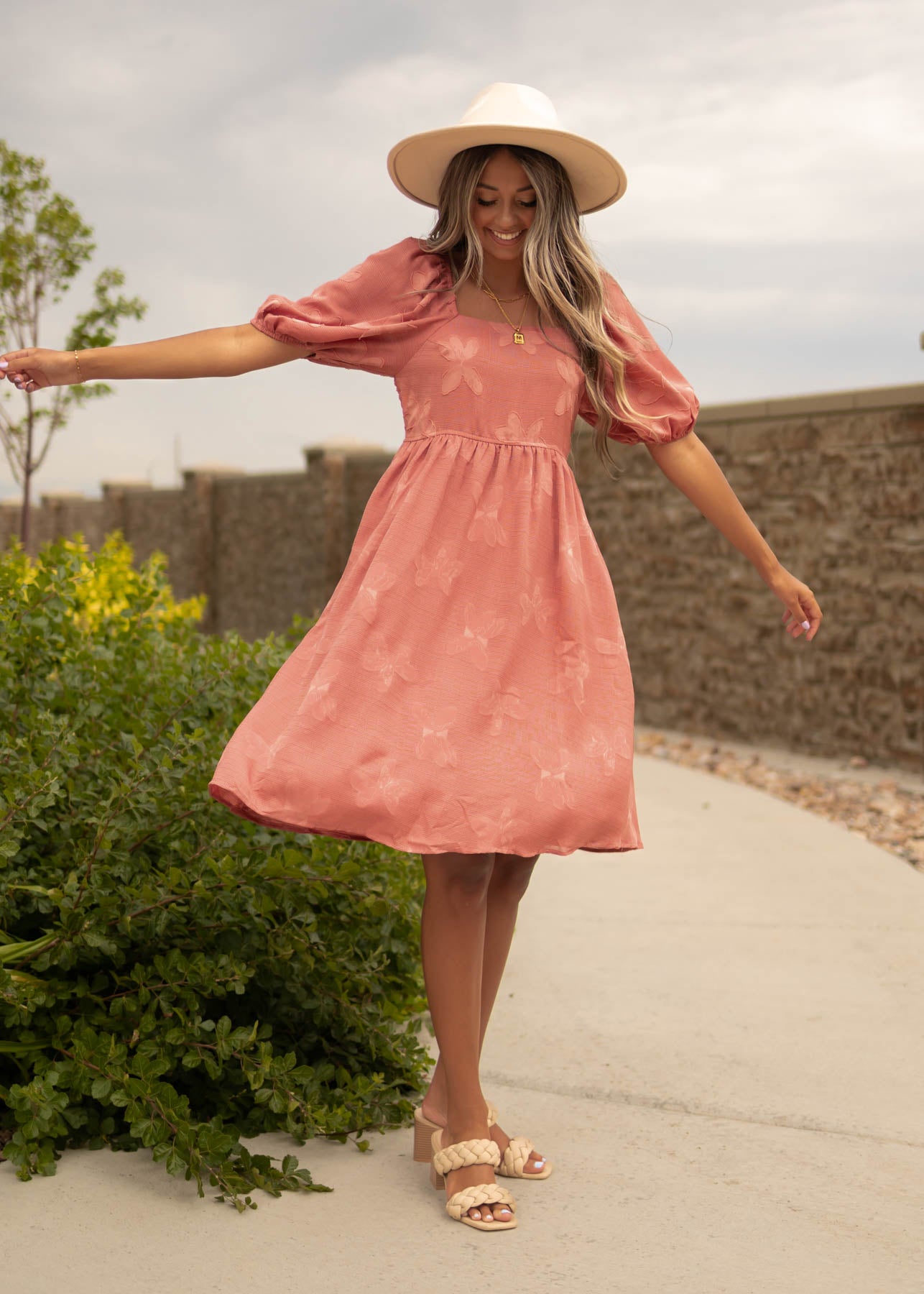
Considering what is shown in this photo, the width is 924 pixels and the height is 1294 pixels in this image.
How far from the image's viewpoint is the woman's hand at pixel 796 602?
2955mm

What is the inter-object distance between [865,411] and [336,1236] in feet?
24.6

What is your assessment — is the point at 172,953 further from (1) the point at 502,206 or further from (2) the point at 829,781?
(2) the point at 829,781

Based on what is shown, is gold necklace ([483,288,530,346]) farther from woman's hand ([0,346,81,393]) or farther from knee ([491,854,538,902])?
knee ([491,854,538,902])

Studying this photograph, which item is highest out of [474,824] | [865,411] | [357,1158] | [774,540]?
[865,411]

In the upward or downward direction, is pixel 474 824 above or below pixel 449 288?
below

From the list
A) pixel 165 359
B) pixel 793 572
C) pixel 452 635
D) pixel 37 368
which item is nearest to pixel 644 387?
pixel 452 635

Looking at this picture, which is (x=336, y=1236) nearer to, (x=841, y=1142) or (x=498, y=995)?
(x=841, y=1142)

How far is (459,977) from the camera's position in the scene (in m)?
2.51

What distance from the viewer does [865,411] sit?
8.75m

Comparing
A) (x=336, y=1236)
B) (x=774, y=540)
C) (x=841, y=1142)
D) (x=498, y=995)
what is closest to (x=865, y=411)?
(x=774, y=540)

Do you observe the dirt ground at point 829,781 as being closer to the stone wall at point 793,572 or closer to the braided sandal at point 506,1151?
the stone wall at point 793,572

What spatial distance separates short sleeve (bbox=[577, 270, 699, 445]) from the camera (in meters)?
2.81

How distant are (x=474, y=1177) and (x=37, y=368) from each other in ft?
5.90

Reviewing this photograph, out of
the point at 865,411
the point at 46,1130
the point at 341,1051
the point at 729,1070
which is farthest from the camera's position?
the point at 865,411
